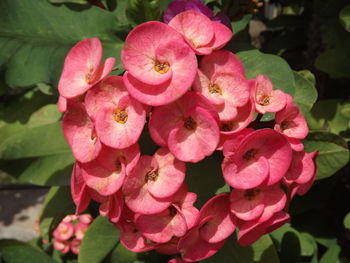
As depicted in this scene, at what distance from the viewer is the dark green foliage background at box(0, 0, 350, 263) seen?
0.80 metres

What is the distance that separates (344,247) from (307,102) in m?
0.69

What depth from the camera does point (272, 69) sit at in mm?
782

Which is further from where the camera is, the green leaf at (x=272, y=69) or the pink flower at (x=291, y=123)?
the green leaf at (x=272, y=69)

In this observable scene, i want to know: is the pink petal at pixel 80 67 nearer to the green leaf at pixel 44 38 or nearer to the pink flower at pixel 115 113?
the pink flower at pixel 115 113

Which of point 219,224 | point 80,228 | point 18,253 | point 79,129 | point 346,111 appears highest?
point 79,129

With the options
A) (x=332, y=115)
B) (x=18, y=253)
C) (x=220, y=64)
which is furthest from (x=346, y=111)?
(x=18, y=253)

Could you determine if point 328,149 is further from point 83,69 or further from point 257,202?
point 83,69

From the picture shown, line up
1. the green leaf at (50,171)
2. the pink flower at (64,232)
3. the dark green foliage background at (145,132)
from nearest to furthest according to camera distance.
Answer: the dark green foliage background at (145,132) < the green leaf at (50,171) < the pink flower at (64,232)

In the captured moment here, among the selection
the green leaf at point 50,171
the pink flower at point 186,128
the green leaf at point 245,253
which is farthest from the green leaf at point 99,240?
the pink flower at point 186,128

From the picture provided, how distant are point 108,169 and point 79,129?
9 centimetres

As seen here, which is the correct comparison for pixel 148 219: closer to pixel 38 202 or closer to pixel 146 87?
pixel 146 87

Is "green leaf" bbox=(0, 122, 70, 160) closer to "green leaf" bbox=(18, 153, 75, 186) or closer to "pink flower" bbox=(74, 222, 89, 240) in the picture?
"green leaf" bbox=(18, 153, 75, 186)

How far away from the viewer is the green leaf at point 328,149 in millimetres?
878

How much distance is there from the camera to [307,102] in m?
0.83
